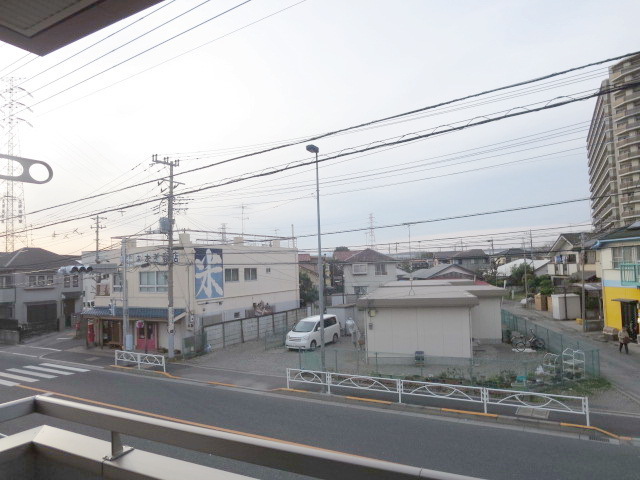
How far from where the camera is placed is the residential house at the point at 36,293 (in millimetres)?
32781

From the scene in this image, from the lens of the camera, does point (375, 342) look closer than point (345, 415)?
No

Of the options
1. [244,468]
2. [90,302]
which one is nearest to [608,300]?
[244,468]

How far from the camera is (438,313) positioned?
16562mm

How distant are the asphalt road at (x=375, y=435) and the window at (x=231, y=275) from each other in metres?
11.7

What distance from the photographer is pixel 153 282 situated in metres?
24.4

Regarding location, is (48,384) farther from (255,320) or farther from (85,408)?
(85,408)

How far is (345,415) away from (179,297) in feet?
48.7

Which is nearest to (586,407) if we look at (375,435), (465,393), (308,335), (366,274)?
(465,393)

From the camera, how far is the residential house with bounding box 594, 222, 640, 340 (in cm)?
2061

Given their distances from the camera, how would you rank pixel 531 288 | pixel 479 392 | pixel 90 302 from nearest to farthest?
pixel 479 392
pixel 90 302
pixel 531 288

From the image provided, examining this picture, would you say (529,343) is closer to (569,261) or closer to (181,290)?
(181,290)

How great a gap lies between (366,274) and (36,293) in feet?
93.7

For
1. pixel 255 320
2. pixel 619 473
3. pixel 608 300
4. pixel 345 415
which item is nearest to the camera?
pixel 619 473

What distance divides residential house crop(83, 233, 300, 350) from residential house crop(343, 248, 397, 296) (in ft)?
39.5
